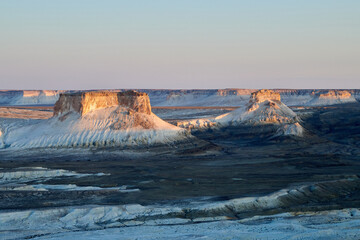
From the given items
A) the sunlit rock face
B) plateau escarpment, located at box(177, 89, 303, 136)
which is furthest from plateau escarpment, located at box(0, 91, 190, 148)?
the sunlit rock face

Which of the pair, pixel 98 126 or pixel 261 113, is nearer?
pixel 98 126

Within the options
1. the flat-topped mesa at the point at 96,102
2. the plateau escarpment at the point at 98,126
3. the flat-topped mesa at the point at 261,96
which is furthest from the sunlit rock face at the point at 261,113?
the flat-topped mesa at the point at 96,102

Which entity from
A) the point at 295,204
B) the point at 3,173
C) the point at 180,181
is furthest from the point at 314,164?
the point at 3,173

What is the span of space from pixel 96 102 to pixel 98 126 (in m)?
4.10

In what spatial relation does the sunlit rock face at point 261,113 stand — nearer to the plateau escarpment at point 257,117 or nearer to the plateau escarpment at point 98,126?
the plateau escarpment at point 257,117

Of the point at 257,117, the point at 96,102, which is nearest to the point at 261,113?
the point at 257,117

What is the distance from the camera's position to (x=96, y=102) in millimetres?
80625

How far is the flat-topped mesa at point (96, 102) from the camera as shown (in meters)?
79.5

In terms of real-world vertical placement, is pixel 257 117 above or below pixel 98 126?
below

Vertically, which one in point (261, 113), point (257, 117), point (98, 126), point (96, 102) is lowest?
point (257, 117)

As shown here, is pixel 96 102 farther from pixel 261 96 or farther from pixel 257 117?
pixel 261 96

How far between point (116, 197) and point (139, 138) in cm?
3599

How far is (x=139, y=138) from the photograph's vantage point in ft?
253

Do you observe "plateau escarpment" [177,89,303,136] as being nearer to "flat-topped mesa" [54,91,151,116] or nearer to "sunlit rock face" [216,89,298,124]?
"sunlit rock face" [216,89,298,124]
